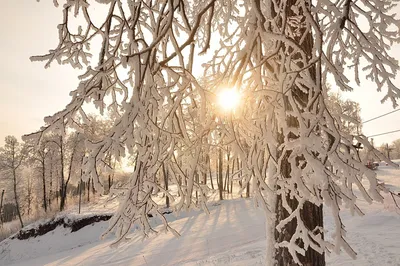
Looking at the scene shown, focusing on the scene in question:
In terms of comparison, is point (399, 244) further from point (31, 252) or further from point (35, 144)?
point (31, 252)

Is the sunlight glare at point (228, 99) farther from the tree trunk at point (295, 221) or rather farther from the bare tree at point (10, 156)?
the bare tree at point (10, 156)

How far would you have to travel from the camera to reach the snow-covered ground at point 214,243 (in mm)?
6152

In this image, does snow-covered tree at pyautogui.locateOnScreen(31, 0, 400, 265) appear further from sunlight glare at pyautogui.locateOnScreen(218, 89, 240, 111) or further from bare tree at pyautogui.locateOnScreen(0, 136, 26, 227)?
bare tree at pyautogui.locateOnScreen(0, 136, 26, 227)

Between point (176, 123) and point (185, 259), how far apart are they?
7.79 meters

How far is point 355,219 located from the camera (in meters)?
9.27

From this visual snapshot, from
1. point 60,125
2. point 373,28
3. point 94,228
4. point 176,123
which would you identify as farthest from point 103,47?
point 94,228

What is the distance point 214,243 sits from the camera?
1035 cm

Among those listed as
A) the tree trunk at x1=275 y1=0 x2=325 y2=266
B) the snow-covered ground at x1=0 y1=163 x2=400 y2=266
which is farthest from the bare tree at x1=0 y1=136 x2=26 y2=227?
the tree trunk at x1=275 y1=0 x2=325 y2=266

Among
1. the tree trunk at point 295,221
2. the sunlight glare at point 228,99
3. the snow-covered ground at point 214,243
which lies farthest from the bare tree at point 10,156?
the sunlight glare at point 228,99

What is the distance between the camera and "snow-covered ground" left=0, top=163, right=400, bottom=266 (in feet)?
20.2

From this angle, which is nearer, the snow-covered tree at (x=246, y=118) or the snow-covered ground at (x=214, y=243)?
the snow-covered tree at (x=246, y=118)

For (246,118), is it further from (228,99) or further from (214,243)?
(214,243)

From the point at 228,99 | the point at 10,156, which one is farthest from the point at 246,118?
the point at 10,156

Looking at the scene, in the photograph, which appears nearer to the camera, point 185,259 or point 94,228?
point 185,259
